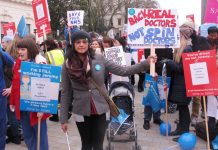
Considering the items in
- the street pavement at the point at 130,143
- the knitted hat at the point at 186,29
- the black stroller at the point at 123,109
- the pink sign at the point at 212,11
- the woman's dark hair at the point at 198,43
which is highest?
the pink sign at the point at 212,11

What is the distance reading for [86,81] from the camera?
12.4 ft

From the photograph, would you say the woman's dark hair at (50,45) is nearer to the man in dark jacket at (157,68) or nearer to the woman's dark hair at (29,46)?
the man in dark jacket at (157,68)

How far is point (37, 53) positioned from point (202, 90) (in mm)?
2300

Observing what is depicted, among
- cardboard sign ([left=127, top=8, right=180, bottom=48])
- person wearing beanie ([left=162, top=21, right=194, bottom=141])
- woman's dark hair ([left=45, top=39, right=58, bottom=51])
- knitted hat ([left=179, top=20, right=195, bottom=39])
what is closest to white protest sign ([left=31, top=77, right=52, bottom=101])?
cardboard sign ([left=127, top=8, right=180, bottom=48])

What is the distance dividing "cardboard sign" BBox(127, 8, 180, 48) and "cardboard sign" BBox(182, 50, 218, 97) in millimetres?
608

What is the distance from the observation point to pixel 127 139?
5824mm

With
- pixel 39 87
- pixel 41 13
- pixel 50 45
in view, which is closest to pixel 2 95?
pixel 39 87

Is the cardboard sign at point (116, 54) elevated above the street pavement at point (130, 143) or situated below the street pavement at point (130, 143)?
above

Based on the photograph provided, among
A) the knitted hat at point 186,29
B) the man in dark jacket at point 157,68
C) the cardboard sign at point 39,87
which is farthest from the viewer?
the man in dark jacket at point 157,68

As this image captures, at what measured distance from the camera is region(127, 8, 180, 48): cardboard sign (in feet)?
17.6

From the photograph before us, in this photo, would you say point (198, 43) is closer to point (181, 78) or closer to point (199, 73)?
point (181, 78)

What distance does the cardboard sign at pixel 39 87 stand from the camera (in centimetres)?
397

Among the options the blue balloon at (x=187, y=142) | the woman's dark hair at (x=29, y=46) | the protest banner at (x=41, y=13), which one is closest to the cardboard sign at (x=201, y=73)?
the blue balloon at (x=187, y=142)

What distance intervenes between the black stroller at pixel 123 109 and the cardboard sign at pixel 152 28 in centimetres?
88
